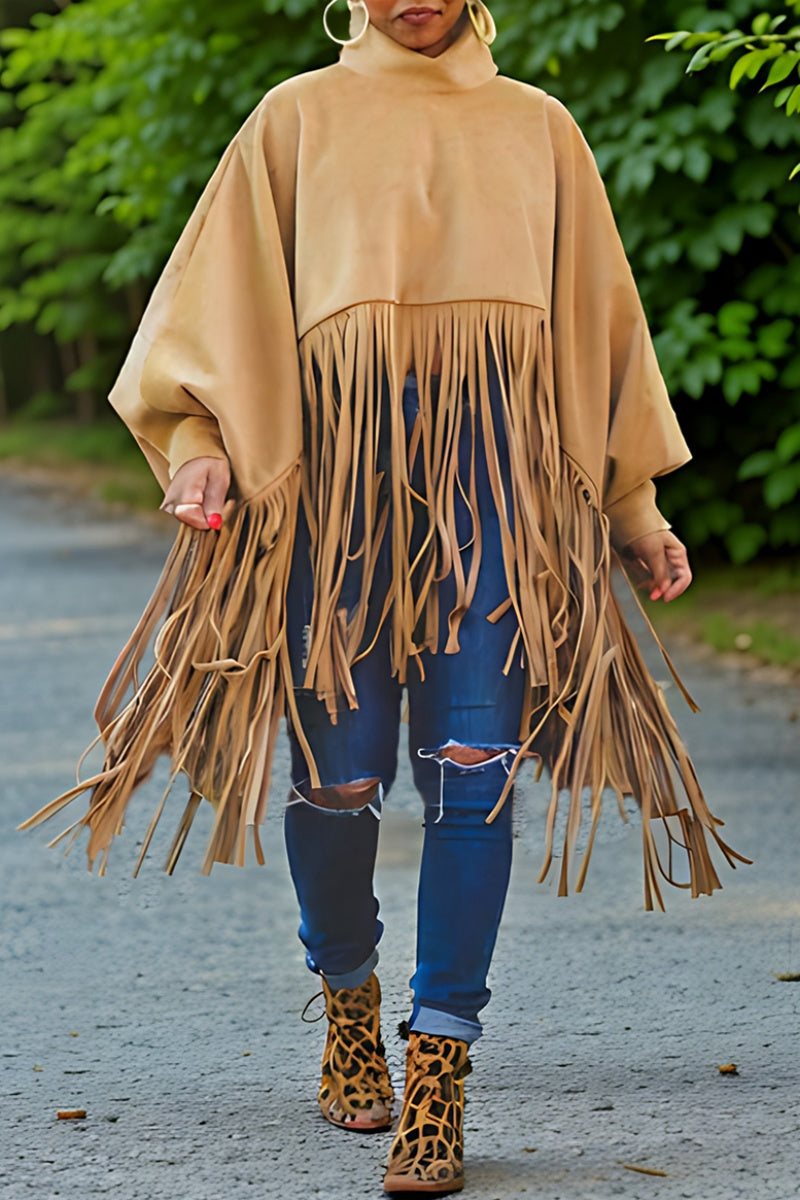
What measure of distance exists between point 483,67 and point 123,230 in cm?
1348

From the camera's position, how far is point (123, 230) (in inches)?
626

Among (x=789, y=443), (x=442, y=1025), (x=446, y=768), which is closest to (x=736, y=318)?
(x=789, y=443)

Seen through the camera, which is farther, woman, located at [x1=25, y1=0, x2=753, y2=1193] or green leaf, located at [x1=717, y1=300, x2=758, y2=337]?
green leaf, located at [x1=717, y1=300, x2=758, y2=337]

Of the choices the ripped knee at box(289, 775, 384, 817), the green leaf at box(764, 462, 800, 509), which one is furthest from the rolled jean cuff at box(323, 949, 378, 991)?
the green leaf at box(764, 462, 800, 509)

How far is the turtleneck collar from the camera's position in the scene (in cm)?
279

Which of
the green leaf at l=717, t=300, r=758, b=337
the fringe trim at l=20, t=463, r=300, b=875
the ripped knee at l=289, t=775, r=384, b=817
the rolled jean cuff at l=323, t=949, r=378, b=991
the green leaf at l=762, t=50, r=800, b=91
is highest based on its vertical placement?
the green leaf at l=762, t=50, r=800, b=91

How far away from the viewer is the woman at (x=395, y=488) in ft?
9.00

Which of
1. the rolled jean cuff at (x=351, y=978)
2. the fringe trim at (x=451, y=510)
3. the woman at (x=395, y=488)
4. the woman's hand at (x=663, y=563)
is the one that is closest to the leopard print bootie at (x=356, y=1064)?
the rolled jean cuff at (x=351, y=978)

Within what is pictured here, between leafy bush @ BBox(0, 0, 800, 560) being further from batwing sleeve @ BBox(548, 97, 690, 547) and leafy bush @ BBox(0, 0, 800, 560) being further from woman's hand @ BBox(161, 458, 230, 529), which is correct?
woman's hand @ BBox(161, 458, 230, 529)

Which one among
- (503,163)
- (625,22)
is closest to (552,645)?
(503,163)

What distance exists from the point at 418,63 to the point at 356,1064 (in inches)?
58.2

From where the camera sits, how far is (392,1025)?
338 centimetres

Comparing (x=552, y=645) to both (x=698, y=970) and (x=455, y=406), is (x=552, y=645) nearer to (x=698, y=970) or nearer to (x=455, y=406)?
(x=455, y=406)

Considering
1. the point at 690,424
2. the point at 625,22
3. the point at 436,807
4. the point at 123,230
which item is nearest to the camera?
the point at 436,807
